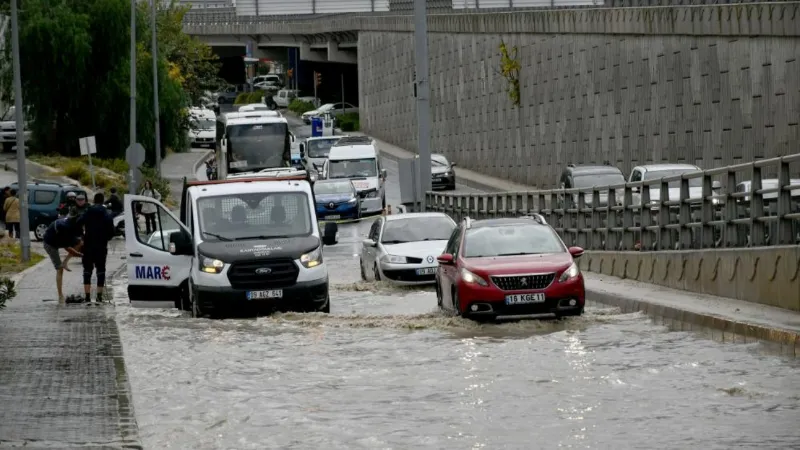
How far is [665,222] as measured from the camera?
1003 inches

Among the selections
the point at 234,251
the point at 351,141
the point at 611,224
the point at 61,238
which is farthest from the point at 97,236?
the point at 351,141

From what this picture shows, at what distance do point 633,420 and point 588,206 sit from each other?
790 inches

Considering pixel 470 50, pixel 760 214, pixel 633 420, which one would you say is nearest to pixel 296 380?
pixel 633 420

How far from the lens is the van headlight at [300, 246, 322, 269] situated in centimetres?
2311

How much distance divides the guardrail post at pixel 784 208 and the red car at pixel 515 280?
8.51 ft

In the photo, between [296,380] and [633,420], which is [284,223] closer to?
[296,380]

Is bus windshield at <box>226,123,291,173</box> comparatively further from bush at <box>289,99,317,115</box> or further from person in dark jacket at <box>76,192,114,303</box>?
bush at <box>289,99,317,115</box>

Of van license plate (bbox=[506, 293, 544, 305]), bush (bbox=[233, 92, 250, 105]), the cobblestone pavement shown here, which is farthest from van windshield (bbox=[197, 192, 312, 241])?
bush (bbox=[233, 92, 250, 105])

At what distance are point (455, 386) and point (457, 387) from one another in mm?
72

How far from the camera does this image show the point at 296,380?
15516 millimetres

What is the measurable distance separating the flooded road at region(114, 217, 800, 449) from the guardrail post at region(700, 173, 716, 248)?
1.96 meters

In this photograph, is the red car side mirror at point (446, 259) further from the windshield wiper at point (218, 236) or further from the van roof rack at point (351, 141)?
the van roof rack at point (351, 141)

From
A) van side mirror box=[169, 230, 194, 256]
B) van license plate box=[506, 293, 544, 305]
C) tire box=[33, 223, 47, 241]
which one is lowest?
tire box=[33, 223, 47, 241]

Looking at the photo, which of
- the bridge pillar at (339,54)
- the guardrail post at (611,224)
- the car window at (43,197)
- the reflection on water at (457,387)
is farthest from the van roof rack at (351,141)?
the bridge pillar at (339,54)
